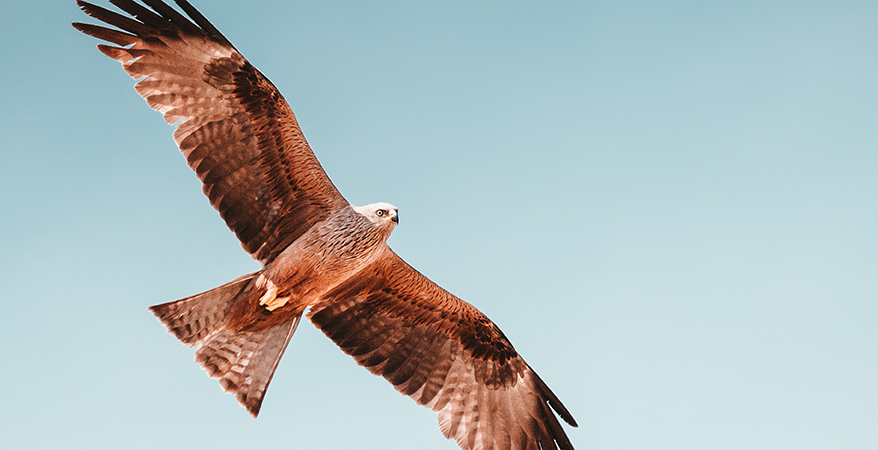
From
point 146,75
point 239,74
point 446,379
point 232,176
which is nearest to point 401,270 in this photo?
point 446,379

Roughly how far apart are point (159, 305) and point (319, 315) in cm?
192

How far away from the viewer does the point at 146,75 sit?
23.0 ft

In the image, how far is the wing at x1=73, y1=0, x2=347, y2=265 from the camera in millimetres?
6992

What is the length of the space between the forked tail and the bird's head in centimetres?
137

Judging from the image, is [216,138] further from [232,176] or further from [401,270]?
[401,270]

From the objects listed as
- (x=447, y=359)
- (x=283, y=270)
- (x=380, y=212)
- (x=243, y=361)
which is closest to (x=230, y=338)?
(x=243, y=361)

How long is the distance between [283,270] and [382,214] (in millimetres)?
1200

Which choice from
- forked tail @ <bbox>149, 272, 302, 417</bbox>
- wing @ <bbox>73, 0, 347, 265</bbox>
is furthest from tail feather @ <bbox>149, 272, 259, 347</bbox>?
wing @ <bbox>73, 0, 347, 265</bbox>

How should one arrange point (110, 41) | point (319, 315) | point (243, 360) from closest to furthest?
point (110, 41) → point (243, 360) → point (319, 315)

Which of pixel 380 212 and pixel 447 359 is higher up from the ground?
pixel 380 212

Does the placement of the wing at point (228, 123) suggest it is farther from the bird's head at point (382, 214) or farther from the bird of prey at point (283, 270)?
the bird's head at point (382, 214)

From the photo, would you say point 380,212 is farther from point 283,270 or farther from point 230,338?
point 230,338

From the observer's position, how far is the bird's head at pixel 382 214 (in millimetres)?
7434

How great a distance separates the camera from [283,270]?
24.4 ft
